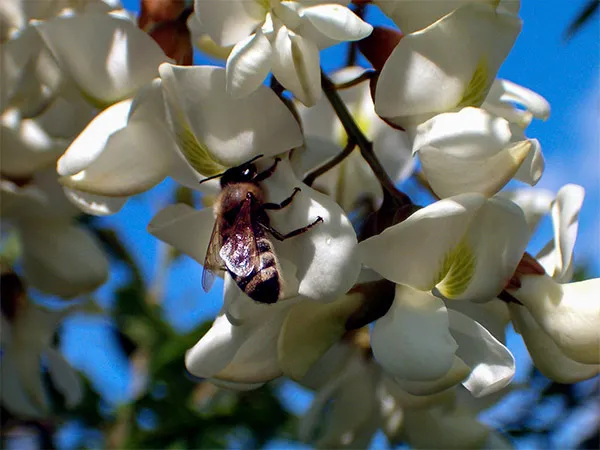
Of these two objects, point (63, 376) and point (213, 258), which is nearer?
point (213, 258)

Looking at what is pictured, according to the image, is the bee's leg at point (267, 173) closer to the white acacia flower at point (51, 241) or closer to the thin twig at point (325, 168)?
the thin twig at point (325, 168)

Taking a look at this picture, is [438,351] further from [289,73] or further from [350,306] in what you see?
[289,73]

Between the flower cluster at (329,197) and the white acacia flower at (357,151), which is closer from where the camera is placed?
the flower cluster at (329,197)

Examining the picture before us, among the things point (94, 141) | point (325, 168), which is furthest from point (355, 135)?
point (94, 141)

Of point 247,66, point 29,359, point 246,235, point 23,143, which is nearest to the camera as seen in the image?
point 247,66

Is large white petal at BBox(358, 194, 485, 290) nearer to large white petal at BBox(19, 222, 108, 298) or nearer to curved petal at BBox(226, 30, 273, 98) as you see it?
curved petal at BBox(226, 30, 273, 98)

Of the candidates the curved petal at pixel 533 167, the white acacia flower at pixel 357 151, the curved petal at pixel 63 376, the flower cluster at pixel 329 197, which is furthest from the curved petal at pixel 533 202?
the curved petal at pixel 63 376

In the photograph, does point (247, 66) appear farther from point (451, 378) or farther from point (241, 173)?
point (451, 378)
